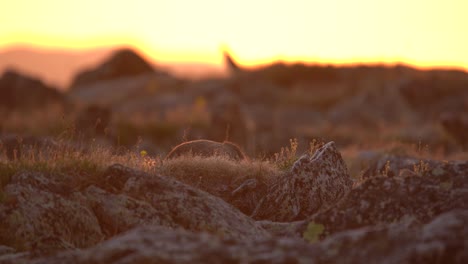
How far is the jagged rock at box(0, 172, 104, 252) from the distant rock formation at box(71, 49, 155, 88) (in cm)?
5076

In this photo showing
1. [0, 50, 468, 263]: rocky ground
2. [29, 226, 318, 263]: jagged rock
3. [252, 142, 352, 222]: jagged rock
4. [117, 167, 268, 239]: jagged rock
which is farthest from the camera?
[252, 142, 352, 222]: jagged rock

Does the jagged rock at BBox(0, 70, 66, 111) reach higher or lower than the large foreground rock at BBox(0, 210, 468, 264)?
lower

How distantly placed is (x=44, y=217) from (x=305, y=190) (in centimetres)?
380

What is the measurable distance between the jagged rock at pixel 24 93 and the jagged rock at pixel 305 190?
31985mm

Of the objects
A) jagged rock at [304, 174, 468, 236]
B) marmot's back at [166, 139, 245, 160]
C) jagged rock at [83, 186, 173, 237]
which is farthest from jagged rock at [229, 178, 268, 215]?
jagged rock at [304, 174, 468, 236]

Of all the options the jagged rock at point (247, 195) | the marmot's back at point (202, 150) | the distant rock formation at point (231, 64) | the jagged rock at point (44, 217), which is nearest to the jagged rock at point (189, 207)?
the jagged rock at point (44, 217)

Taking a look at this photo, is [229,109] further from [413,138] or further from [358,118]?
[358,118]

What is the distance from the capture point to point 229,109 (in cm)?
A: 3488

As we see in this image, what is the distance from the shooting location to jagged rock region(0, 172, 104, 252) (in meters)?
9.42

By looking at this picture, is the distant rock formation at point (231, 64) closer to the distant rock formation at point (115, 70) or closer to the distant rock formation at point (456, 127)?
the distant rock formation at point (115, 70)

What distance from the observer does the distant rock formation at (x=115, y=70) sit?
199 ft

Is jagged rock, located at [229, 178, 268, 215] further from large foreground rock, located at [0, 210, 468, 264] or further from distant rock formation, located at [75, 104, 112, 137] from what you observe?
distant rock formation, located at [75, 104, 112, 137]

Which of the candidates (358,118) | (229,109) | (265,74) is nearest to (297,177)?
(229,109)

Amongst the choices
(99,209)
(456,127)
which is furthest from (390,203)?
(456,127)
